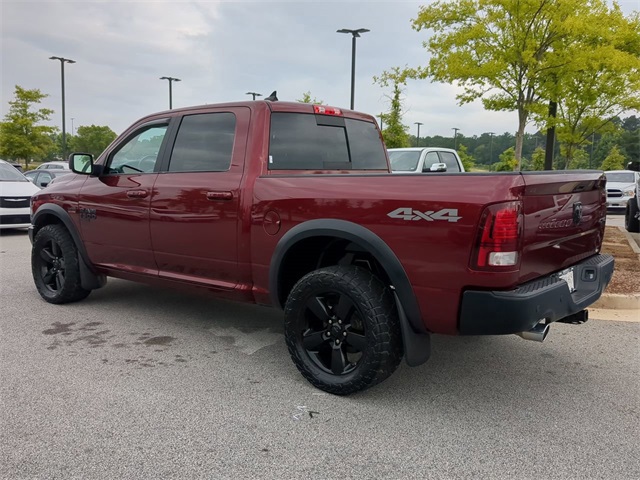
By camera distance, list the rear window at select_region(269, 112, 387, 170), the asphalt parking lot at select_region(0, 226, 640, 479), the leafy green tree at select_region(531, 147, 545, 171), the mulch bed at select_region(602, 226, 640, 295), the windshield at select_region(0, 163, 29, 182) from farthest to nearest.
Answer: the leafy green tree at select_region(531, 147, 545, 171) → the windshield at select_region(0, 163, 29, 182) → the mulch bed at select_region(602, 226, 640, 295) → the rear window at select_region(269, 112, 387, 170) → the asphalt parking lot at select_region(0, 226, 640, 479)

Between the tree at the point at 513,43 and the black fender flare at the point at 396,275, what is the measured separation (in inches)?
410

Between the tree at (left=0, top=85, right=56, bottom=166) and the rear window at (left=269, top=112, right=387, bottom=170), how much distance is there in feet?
106

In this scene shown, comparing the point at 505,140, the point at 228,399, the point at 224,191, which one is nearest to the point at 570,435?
the point at 228,399

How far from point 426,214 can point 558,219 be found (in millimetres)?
819

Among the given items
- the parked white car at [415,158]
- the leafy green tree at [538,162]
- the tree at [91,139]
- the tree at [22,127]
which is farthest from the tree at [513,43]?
the tree at [91,139]

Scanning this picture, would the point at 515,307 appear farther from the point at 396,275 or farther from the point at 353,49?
the point at 353,49

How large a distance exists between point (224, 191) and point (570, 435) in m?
2.62

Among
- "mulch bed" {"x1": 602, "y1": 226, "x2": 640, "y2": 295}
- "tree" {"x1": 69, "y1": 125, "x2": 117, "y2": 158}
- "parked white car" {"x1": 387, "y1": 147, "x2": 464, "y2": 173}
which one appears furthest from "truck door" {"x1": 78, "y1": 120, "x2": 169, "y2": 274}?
"tree" {"x1": 69, "y1": 125, "x2": 117, "y2": 158}

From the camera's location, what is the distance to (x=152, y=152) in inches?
175

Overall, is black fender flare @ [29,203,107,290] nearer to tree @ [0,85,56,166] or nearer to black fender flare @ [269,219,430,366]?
black fender flare @ [269,219,430,366]

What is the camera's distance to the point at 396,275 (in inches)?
115

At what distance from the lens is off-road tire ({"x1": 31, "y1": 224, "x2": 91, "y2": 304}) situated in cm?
509

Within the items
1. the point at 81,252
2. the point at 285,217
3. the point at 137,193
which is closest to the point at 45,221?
the point at 81,252

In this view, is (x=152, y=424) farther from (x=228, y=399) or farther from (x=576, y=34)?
(x=576, y=34)
